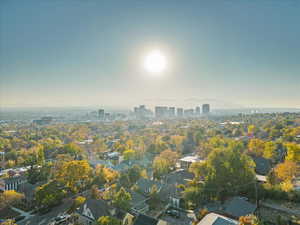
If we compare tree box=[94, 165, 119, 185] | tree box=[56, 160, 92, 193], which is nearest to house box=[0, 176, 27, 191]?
tree box=[56, 160, 92, 193]

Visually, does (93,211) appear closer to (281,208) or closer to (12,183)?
(281,208)

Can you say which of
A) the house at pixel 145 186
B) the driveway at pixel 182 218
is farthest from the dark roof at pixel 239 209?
the house at pixel 145 186

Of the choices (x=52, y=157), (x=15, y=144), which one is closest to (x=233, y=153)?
(x=52, y=157)

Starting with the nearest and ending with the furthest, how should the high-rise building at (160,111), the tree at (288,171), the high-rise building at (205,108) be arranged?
the tree at (288,171) → the high-rise building at (160,111) → the high-rise building at (205,108)

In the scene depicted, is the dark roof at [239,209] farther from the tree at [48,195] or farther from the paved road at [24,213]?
the paved road at [24,213]

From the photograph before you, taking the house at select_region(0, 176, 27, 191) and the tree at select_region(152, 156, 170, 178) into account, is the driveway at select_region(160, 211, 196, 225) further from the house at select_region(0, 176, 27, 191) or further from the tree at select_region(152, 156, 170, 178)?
the house at select_region(0, 176, 27, 191)

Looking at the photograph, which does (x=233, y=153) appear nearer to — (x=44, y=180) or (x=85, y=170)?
(x=85, y=170)
